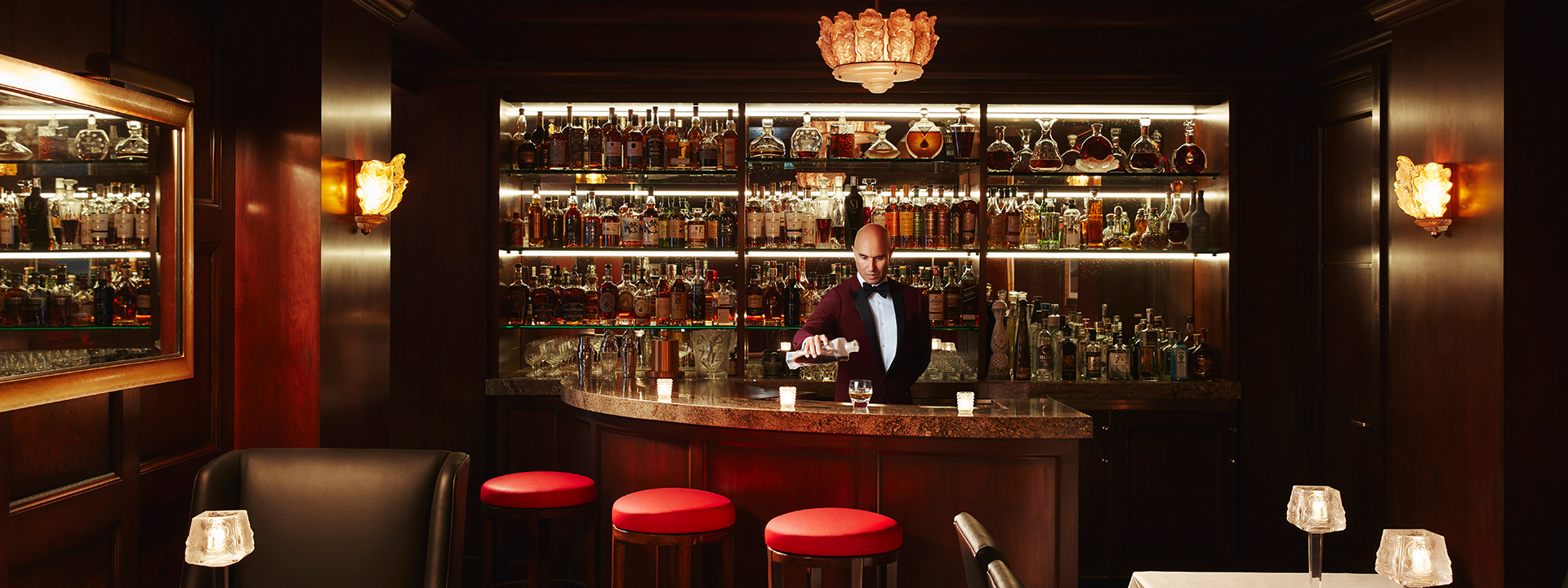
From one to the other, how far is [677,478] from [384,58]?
1874 mm

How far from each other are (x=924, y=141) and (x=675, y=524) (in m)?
2.54

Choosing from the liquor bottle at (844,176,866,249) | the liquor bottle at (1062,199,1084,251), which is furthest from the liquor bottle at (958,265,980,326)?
the liquor bottle at (844,176,866,249)

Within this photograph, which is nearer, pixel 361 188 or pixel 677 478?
pixel 361 188

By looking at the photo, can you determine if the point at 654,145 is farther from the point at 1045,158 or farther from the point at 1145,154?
the point at 1145,154

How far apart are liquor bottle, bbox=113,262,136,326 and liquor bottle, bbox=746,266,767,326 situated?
9.09ft

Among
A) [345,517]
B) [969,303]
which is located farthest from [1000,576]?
[969,303]

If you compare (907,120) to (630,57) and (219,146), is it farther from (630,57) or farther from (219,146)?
(219,146)

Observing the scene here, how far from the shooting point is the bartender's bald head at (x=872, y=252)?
3.62m

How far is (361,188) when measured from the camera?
308 centimetres

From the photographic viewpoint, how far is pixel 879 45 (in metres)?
2.93

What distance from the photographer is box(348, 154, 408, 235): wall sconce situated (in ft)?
10.1

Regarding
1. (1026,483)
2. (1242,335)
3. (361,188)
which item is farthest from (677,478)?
(1242,335)

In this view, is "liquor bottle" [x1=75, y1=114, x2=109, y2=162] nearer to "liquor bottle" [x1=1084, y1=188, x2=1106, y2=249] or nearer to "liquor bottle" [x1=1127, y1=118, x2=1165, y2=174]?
"liquor bottle" [x1=1084, y1=188, x2=1106, y2=249]

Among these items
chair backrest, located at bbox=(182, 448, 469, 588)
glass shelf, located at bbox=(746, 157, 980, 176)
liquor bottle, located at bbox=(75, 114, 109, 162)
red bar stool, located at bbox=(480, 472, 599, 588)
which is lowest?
red bar stool, located at bbox=(480, 472, 599, 588)
